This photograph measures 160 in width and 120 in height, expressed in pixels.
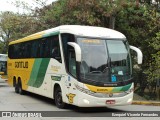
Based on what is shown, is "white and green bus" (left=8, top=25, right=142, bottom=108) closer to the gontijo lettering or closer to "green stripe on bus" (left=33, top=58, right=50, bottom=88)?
"green stripe on bus" (left=33, top=58, right=50, bottom=88)

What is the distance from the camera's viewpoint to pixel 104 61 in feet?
43.0

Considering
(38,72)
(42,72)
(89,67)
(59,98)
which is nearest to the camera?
(89,67)

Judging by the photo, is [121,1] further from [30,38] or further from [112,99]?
[112,99]

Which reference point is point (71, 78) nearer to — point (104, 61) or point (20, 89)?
point (104, 61)

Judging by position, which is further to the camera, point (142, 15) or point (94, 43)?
point (142, 15)

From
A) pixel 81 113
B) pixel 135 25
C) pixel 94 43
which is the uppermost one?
pixel 135 25

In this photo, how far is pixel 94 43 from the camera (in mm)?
13312

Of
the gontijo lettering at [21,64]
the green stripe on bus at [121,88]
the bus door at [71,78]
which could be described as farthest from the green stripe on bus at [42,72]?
the green stripe on bus at [121,88]

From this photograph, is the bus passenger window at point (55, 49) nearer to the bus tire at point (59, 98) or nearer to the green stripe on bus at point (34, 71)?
the bus tire at point (59, 98)

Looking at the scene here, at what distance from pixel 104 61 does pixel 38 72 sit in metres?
5.10

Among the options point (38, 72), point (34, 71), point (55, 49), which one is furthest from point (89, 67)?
point (34, 71)

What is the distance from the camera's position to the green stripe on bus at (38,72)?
16.3 meters

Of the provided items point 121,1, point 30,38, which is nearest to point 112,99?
point 30,38

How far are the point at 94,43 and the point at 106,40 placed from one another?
52cm
